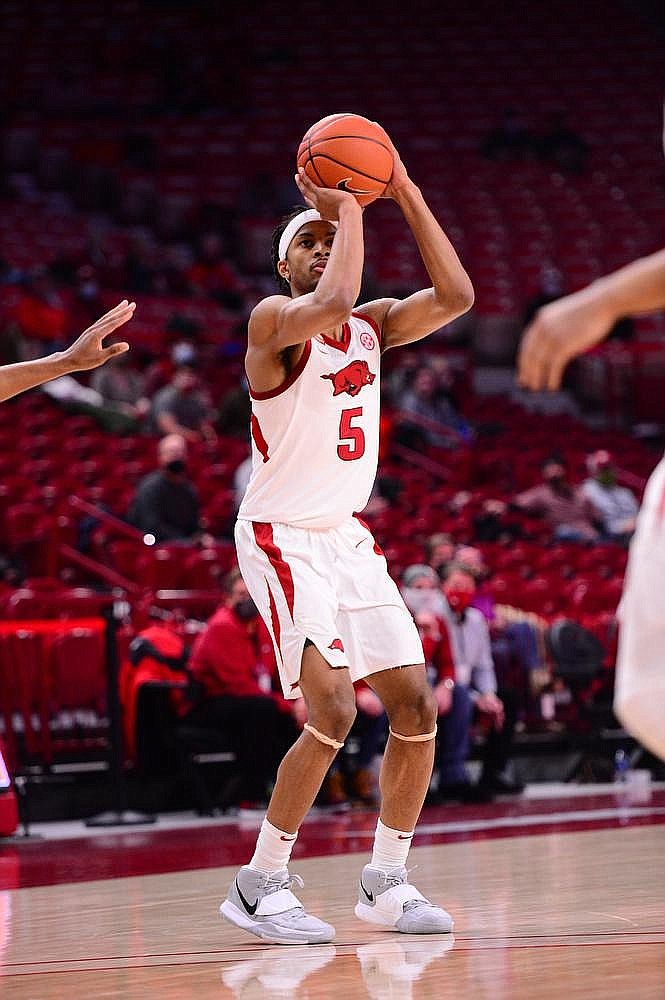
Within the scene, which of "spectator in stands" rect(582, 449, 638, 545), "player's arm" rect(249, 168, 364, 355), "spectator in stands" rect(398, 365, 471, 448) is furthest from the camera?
"spectator in stands" rect(398, 365, 471, 448)

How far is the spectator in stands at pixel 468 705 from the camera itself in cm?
937

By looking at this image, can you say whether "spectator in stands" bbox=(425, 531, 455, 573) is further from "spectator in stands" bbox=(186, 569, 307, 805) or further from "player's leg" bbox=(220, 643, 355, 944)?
"player's leg" bbox=(220, 643, 355, 944)

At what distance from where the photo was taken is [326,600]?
448cm

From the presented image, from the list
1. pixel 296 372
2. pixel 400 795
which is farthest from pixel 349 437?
pixel 400 795

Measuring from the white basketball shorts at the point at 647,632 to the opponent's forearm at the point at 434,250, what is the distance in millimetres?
1956

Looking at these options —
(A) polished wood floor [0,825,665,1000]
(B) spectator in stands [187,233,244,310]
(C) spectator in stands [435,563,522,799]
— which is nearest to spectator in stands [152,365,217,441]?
(C) spectator in stands [435,563,522,799]

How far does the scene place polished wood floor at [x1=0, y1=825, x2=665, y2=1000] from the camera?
3551mm

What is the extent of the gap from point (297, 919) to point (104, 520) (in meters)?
7.15

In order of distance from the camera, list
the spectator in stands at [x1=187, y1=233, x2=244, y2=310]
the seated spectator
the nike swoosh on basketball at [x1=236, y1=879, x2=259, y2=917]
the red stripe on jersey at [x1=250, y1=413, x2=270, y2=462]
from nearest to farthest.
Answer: the nike swoosh on basketball at [x1=236, y1=879, x2=259, y2=917] < the red stripe on jersey at [x1=250, y1=413, x2=270, y2=462] < the seated spectator < the spectator in stands at [x1=187, y1=233, x2=244, y2=310]

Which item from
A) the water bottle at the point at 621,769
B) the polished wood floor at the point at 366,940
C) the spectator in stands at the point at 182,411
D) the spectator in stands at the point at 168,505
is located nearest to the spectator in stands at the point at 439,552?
the spectator in stands at the point at 168,505

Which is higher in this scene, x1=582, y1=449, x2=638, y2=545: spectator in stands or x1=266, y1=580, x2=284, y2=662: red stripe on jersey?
x1=266, y1=580, x2=284, y2=662: red stripe on jersey

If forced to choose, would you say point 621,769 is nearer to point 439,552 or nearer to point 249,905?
point 439,552

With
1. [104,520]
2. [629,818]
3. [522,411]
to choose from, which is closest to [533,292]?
[522,411]

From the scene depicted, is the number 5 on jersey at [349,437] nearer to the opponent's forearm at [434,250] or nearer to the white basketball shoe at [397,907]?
the opponent's forearm at [434,250]
